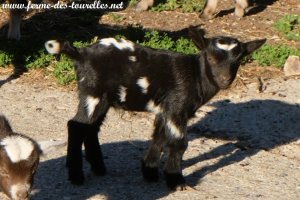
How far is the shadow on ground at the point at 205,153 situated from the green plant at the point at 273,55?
1.22 m

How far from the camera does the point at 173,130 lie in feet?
25.5

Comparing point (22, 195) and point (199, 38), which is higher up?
point (199, 38)

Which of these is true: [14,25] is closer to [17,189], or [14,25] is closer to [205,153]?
[205,153]

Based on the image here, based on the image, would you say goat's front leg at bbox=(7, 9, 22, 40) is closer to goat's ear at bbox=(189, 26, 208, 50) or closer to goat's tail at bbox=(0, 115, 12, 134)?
goat's ear at bbox=(189, 26, 208, 50)

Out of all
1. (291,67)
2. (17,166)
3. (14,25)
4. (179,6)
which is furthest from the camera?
(179,6)

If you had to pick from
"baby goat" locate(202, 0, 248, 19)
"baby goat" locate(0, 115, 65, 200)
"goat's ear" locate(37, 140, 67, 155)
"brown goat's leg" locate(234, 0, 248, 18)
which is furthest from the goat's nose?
"brown goat's leg" locate(234, 0, 248, 18)

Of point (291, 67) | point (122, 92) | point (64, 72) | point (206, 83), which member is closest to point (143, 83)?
point (122, 92)

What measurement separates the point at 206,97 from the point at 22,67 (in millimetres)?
3886

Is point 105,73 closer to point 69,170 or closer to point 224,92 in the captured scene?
point 69,170

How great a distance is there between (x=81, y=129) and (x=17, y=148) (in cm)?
140

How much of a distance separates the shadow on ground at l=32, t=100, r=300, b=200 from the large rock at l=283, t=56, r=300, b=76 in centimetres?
103

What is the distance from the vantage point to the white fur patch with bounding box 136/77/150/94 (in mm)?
7594

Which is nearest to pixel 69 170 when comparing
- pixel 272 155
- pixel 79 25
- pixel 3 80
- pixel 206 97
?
pixel 206 97

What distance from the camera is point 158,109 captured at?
7.79 meters
